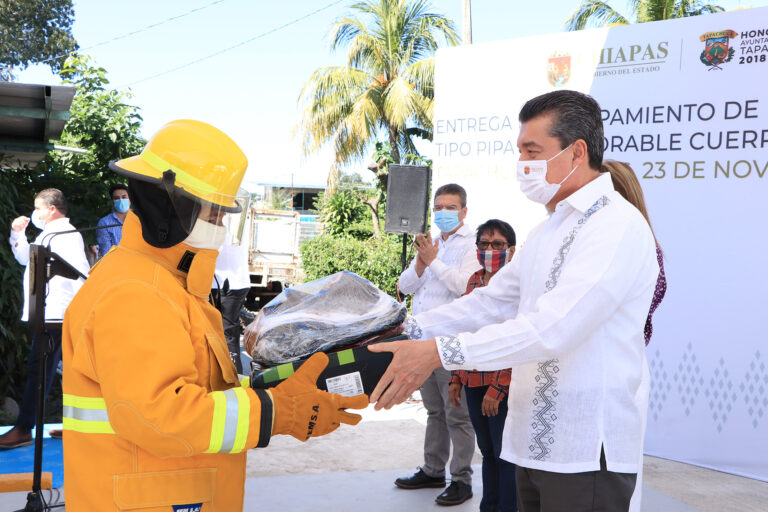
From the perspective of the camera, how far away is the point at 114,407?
1404 millimetres

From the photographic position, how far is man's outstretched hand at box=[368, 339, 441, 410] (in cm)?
184

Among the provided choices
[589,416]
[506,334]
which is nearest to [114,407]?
[506,334]

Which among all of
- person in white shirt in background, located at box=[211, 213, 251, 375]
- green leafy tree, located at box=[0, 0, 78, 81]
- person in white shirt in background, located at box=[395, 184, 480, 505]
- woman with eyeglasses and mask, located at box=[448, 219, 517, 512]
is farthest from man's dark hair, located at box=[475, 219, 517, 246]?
green leafy tree, located at box=[0, 0, 78, 81]

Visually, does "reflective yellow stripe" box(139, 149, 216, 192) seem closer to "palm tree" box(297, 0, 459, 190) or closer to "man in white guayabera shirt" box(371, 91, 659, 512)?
"man in white guayabera shirt" box(371, 91, 659, 512)

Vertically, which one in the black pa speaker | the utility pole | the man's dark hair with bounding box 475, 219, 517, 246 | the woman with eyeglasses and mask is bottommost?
the woman with eyeglasses and mask

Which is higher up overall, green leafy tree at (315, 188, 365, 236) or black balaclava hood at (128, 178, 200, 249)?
green leafy tree at (315, 188, 365, 236)

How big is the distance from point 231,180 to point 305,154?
17.7m

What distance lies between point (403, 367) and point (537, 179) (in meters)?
0.69

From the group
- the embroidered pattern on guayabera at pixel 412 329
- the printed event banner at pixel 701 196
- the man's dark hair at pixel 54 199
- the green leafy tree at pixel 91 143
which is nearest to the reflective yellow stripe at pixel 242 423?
the embroidered pattern on guayabera at pixel 412 329

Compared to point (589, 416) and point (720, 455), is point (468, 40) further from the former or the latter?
point (589, 416)

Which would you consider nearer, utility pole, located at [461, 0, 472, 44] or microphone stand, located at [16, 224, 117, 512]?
microphone stand, located at [16, 224, 117, 512]

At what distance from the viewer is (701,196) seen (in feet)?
16.6

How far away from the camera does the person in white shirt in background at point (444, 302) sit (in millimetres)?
4152

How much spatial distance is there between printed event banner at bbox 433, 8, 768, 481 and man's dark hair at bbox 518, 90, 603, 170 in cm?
348
